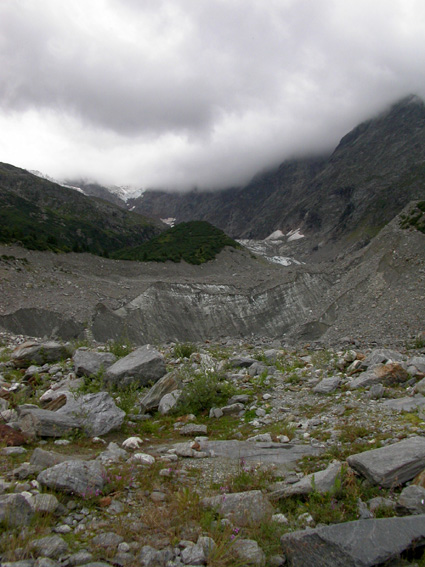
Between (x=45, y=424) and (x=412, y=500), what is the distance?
550 centimetres

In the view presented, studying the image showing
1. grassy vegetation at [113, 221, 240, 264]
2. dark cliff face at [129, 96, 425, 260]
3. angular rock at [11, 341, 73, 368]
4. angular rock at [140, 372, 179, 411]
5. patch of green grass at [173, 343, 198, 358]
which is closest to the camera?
angular rock at [140, 372, 179, 411]

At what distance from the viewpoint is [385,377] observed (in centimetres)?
919

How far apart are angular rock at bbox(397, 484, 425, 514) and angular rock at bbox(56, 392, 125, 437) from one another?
494 centimetres

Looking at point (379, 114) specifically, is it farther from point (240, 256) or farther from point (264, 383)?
point (264, 383)

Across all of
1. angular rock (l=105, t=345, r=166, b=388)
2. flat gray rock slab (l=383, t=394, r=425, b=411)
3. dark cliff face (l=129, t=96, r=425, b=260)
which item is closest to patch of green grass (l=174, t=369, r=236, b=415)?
angular rock (l=105, t=345, r=166, b=388)

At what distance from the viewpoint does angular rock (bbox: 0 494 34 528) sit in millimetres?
3730

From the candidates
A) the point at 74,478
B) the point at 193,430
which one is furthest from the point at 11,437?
the point at 193,430

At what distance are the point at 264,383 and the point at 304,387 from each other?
1.10m

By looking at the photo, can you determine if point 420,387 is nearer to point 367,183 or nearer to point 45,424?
point 45,424

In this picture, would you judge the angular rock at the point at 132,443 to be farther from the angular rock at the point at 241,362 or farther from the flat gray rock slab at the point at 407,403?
the angular rock at the point at 241,362

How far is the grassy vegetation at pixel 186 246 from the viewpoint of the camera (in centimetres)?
5400

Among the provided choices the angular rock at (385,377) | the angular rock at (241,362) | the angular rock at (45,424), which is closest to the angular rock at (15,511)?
the angular rock at (45,424)

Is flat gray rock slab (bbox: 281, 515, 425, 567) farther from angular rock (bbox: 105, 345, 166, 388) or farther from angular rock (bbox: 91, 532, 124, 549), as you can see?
angular rock (bbox: 105, 345, 166, 388)

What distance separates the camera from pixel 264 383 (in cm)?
1081
